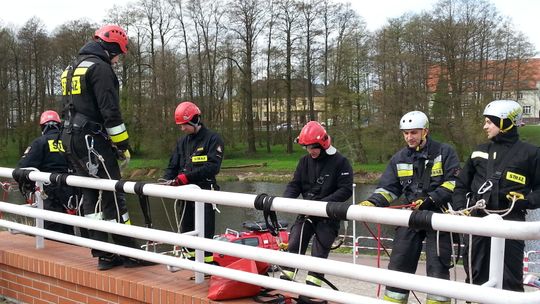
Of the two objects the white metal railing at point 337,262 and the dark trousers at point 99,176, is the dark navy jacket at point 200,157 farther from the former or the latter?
the white metal railing at point 337,262

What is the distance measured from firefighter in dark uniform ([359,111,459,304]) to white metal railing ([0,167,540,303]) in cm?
177

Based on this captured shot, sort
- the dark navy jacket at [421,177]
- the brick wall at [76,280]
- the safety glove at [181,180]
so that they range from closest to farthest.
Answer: the brick wall at [76,280] → the dark navy jacket at [421,177] → the safety glove at [181,180]

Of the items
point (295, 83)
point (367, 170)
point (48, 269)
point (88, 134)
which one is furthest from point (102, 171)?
point (295, 83)

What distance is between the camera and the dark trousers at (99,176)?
4371 mm

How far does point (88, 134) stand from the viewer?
4.39 meters

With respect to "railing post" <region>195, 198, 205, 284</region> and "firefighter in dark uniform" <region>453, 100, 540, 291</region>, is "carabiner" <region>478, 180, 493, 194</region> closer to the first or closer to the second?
"firefighter in dark uniform" <region>453, 100, 540, 291</region>

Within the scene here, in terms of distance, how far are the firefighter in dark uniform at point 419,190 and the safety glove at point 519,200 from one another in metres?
0.47

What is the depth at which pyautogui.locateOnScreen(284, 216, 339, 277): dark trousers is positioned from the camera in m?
4.53

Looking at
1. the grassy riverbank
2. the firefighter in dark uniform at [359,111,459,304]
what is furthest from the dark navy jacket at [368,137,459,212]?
the grassy riverbank

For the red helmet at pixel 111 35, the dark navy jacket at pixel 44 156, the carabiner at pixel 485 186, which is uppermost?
the red helmet at pixel 111 35

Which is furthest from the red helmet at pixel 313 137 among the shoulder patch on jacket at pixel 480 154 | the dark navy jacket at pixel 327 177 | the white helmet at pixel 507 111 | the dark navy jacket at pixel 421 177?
the white helmet at pixel 507 111

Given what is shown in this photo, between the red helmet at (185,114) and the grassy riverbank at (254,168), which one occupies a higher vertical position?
the red helmet at (185,114)

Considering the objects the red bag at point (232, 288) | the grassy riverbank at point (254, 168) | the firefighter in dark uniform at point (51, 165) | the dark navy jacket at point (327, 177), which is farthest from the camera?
the grassy riverbank at point (254, 168)

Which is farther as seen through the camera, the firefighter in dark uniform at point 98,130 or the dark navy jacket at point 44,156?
the dark navy jacket at point 44,156
